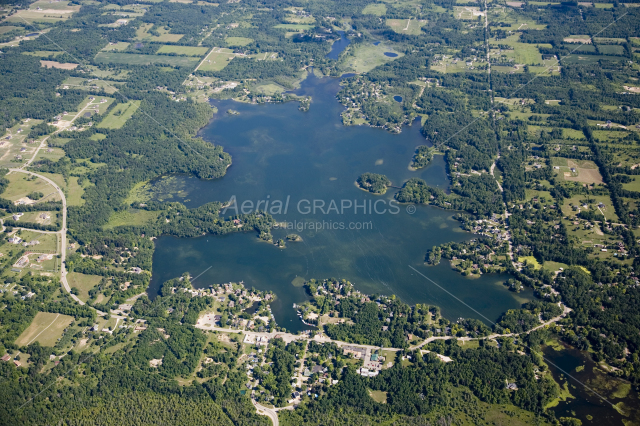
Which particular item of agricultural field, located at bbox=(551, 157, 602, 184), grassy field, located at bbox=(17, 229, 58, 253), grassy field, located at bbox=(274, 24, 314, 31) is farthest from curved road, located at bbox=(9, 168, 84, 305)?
grassy field, located at bbox=(274, 24, 314, 31)

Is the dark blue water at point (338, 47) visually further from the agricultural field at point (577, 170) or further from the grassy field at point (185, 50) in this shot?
the agricultural field at point (577, 170)

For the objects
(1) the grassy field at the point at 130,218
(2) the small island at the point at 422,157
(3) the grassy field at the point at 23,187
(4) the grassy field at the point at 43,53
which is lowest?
(2) the small island at the point at 422,157

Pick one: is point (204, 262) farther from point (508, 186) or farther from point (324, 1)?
point (324, 1)

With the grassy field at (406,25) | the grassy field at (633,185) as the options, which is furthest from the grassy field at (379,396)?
the grassy field at (406,25)

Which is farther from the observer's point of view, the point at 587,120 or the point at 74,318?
the point at 587,120

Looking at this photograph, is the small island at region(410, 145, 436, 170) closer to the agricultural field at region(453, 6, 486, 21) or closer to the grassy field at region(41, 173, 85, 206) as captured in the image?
the grassy field at region(41, 173, 85, 206)

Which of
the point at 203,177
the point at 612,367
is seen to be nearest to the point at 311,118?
the point at 203,177
